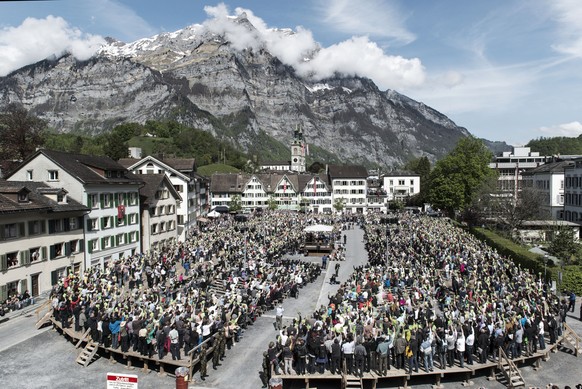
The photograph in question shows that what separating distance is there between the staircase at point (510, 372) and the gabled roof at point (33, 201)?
32387mm

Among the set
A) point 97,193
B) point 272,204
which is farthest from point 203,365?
point 272,204

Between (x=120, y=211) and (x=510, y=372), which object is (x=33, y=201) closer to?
(x=120, y=211)

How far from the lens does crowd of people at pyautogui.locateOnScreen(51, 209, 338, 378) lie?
21797mm

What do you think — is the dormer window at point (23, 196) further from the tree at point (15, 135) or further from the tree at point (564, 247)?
the tree at point (564, 247)

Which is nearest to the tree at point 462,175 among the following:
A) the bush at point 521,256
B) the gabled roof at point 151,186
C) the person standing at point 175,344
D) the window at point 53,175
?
the bush at point 521,256

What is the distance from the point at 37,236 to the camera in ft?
124

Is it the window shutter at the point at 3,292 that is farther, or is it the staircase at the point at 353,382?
the window shutter at the point at 3,292

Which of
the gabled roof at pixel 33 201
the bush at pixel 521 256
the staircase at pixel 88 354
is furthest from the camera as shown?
the bush at pixel 521 256

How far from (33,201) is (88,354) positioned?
2046cm

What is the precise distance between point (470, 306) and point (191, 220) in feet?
177

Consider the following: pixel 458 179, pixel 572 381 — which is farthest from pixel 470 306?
pixel 458 179

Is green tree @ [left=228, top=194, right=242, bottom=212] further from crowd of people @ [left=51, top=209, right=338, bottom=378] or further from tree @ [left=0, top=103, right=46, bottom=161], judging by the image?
crowd of people @ [left=51, top=209, right=338, bottom=378]

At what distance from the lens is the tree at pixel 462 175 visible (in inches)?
3255

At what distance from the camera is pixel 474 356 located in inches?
848
